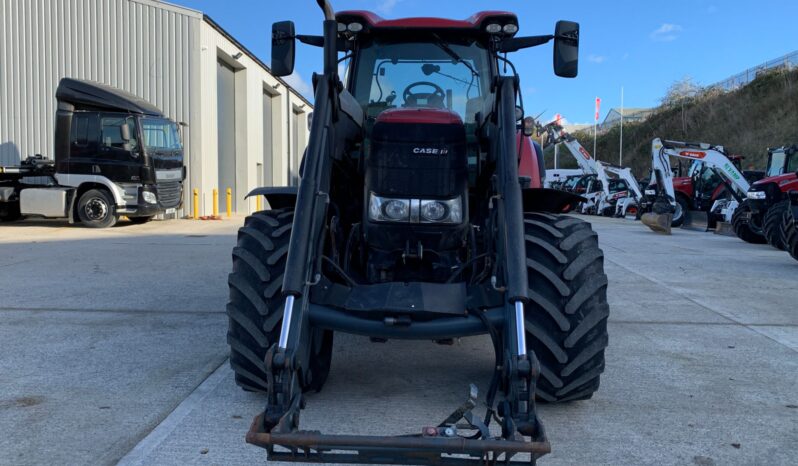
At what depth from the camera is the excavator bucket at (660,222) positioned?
1620 centimetres

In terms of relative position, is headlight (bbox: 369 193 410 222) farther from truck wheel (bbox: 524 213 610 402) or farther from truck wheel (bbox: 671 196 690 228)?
truck wheel (bbox: 671 196 690 228)

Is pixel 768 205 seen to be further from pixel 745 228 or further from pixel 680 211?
pixel 680 211

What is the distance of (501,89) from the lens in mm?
3449

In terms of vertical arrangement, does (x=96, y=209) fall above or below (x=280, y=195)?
below

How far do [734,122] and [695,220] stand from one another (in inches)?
654

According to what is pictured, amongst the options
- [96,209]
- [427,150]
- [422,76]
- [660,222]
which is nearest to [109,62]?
[96,209]

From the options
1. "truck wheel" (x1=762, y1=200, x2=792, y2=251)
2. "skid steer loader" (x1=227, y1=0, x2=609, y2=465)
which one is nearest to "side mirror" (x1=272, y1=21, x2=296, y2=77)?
"skid steer loader" (x1=227, y1=0, x2=609, y2=465)

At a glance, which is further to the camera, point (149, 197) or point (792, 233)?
point (149, 197)

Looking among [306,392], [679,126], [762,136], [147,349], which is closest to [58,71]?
[147,349]

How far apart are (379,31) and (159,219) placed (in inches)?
642

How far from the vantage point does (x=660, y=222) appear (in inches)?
643

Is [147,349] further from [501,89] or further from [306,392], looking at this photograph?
[501,89]

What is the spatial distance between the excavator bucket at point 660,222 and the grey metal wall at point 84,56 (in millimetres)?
13737

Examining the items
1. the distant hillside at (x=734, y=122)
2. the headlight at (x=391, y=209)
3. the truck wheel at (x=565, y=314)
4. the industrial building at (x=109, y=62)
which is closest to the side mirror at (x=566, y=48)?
the truck wheel at (x=565, y=314)
